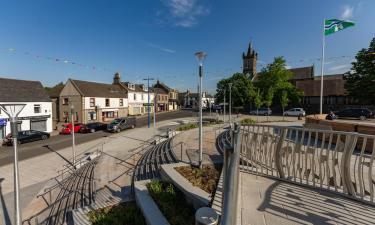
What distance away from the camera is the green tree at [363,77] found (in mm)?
31331

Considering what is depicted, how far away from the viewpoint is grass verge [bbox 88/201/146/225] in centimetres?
564

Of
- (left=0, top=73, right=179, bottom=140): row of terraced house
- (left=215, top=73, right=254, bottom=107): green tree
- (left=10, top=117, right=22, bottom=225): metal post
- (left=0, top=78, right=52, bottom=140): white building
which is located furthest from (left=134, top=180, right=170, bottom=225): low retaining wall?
(left=215, top=73, right=254, bottom=107): green tree

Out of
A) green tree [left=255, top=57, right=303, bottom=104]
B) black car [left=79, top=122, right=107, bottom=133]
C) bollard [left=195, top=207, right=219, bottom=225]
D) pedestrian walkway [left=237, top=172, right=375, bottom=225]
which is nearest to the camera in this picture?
bollard [left=195, top=207, right=219, bottom=225]

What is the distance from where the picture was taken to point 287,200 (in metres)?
3.71

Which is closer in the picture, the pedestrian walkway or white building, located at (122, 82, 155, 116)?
the pedestrian walkway

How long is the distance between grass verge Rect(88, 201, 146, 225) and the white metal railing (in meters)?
3.41

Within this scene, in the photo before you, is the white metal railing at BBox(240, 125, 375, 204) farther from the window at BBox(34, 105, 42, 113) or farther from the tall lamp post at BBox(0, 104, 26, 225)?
the window at BBox(34, 105, 42, 113)

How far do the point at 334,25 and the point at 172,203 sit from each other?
20930mm

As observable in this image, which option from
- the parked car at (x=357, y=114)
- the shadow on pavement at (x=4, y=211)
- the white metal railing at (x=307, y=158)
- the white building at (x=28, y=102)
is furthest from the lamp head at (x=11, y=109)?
the parked car at (x=357, y=114)

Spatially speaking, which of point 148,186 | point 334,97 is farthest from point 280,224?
point 334,97

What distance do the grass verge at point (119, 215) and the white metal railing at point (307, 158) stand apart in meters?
3.41

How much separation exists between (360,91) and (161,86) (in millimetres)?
50359

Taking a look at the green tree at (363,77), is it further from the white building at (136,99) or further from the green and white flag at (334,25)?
the white building at (136,99)

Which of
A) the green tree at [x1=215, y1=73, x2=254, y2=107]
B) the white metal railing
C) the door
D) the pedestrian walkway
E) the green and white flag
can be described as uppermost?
the green and white flag
